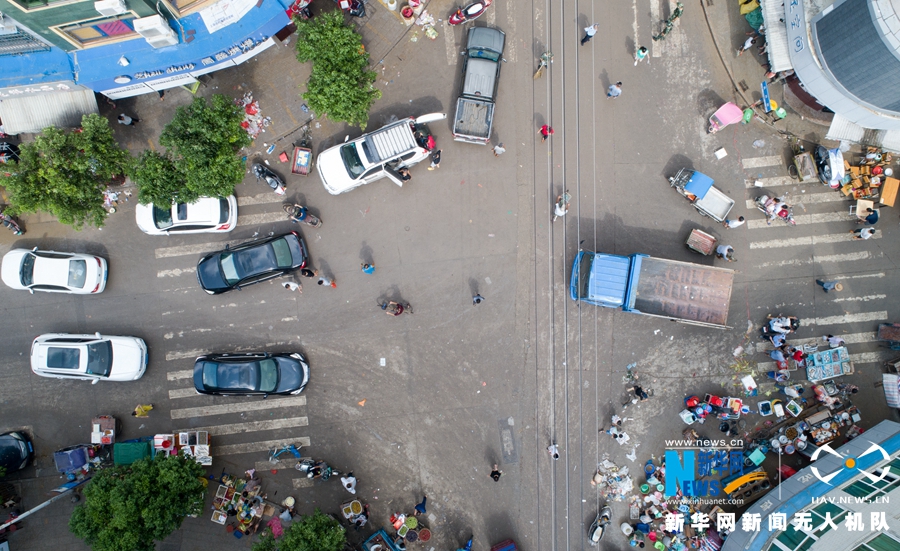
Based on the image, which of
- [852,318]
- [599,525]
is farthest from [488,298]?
[852,318]

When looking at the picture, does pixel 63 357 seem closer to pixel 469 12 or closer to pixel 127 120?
pixel 127 120

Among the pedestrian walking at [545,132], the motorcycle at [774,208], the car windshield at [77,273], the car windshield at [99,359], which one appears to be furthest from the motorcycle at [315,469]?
the motorcycle at [774,208]

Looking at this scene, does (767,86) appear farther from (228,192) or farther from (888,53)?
(228,192)

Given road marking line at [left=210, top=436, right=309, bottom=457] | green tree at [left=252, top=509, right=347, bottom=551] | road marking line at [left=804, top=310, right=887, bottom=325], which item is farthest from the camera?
road marking line at [left=804, top=310, right=887, bottom=325]

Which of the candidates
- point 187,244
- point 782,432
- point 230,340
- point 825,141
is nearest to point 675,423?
point 782,432

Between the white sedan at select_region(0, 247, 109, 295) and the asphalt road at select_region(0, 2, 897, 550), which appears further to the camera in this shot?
the asphalt road at select_region(0, 2, 897, 550)

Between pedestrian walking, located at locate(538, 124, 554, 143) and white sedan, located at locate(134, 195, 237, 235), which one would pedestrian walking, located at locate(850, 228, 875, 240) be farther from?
white sedan, located at locate(134, 195, 237, 235)

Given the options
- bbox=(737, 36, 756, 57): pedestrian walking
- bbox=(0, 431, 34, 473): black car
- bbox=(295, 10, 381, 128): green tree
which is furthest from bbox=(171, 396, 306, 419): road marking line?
bbox=(737, 36, 756, 57): pedestrian walking
